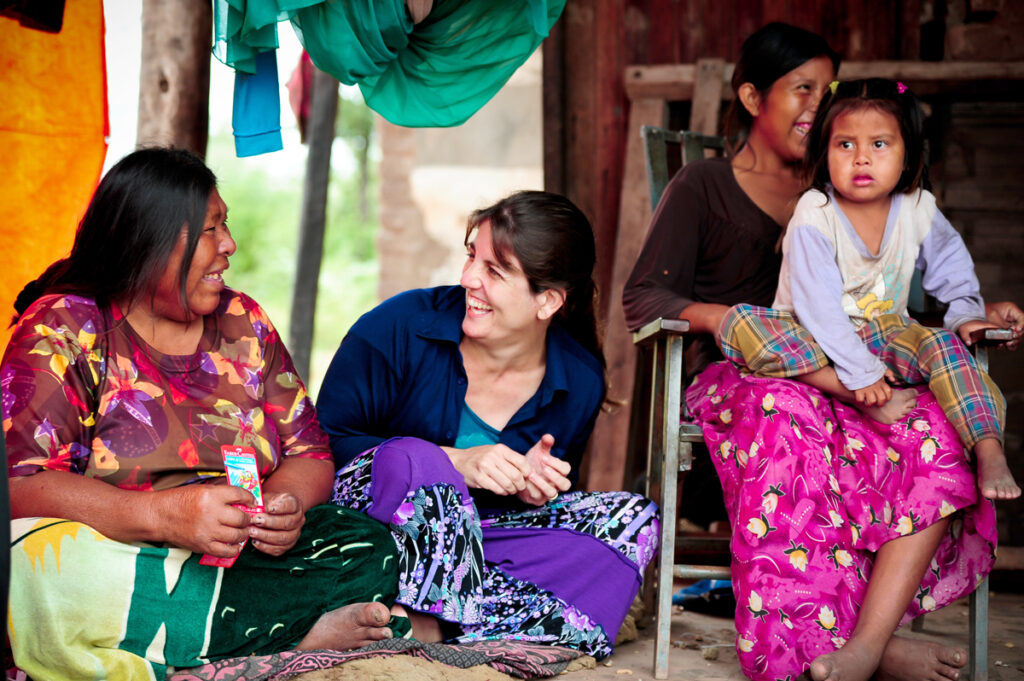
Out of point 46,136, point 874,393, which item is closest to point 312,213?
point 46,136

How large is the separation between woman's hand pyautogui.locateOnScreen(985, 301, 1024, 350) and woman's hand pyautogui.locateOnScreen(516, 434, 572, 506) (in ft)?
4.00

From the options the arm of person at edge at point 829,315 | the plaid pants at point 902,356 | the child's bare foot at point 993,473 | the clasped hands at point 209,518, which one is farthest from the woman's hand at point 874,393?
the clasped hands at point 209,518

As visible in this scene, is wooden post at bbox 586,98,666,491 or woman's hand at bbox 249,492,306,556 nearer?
woman's hand at bbox 249,492,306,556

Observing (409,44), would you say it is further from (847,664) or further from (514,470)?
(847,664)

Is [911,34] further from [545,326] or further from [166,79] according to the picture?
[166,79]

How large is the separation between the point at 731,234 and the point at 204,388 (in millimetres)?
1733

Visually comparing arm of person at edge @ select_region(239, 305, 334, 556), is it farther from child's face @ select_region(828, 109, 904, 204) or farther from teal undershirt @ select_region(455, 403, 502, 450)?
child's face @ select_region(828, 109, 904, 204)

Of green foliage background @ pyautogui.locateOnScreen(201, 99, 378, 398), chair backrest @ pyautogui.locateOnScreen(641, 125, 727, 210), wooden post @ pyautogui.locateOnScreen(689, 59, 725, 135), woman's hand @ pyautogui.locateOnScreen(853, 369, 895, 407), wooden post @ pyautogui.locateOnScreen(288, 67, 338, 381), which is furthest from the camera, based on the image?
green foliage background @ pyautogui.locateOnScreen(201, 99, 378, 398)

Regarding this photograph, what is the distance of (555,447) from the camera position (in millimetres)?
3012

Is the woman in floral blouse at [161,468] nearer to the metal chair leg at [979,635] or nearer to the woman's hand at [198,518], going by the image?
the woman's hand at [198,518]

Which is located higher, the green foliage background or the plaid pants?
the green foliage background

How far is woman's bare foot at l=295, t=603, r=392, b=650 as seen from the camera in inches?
93.4

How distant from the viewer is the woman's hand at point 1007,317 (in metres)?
2.74

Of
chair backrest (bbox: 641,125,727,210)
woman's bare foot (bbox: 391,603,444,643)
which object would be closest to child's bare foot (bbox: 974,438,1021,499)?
woman's bare foot (bbox: 391,603,444,643)
